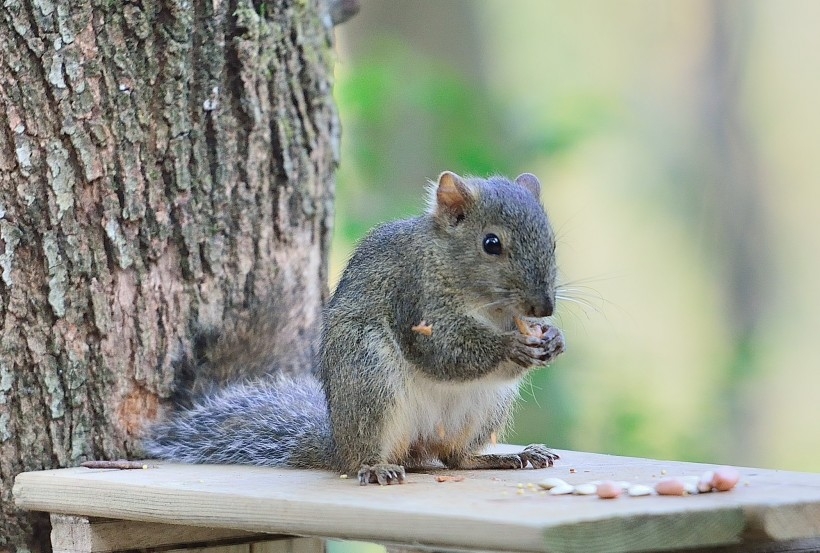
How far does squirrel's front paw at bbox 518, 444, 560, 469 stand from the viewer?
2263 millimetres

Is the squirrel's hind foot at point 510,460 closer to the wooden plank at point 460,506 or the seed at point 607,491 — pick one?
the wooden plank at point 460,506

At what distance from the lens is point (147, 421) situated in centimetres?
261

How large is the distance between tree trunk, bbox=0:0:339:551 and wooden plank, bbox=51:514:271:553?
0.14m

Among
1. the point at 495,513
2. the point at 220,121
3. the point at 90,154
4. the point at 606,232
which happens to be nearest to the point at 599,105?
the point at 606,232

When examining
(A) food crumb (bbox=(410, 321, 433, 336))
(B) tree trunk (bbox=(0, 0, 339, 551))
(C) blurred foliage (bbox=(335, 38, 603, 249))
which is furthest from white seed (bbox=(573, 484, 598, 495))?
(C) blurred foliage (bbox=(335, 38, 603, 249))

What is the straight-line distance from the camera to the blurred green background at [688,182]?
16.9 feet

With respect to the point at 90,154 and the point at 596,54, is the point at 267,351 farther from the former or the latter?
the point at 596,54

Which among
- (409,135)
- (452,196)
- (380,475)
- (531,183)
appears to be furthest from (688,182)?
(380,475)

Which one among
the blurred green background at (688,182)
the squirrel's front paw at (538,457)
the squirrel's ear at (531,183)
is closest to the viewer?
the squirrel's front paw at (538,457)

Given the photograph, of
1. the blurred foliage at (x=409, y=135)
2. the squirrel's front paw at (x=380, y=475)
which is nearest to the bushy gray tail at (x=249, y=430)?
the squirrel's front paw at (x=380, y=475)

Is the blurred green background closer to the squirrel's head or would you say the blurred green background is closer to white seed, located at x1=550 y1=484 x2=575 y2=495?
the squirrel's head

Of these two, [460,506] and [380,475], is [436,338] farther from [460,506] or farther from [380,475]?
[460,506]

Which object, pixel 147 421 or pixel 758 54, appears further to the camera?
pixel 758 54

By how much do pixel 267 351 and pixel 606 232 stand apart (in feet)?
10.8
